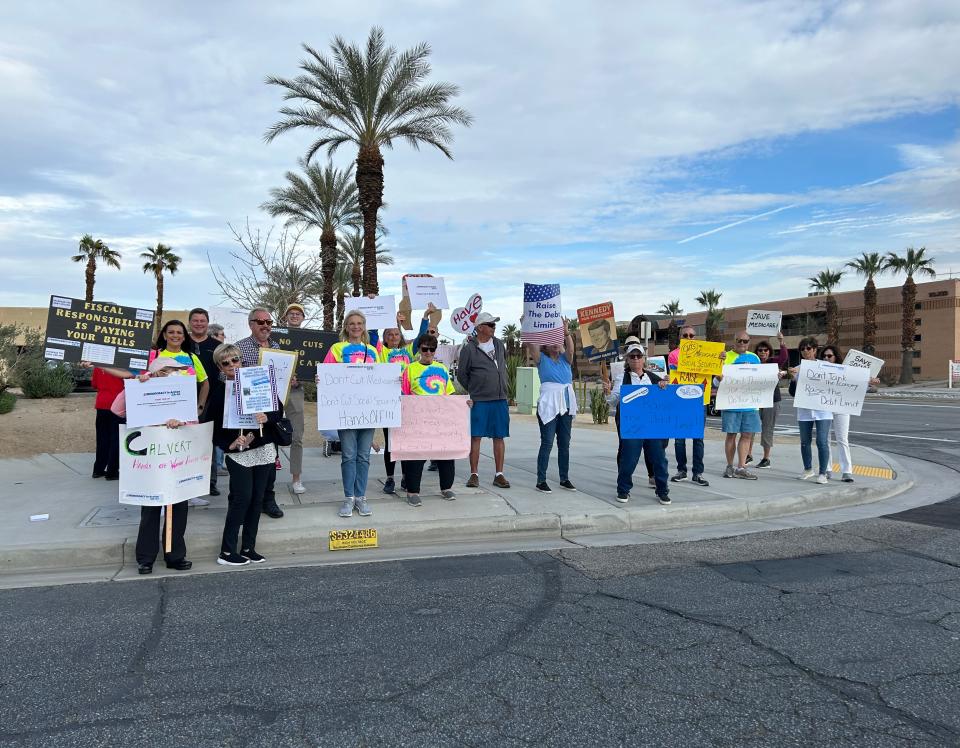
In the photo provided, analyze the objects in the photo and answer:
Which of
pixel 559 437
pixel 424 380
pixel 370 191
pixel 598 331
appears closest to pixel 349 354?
pixel 424 380

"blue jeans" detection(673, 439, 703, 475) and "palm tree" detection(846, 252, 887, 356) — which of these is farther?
"palm tree" detection(846, 252, 887, 356)

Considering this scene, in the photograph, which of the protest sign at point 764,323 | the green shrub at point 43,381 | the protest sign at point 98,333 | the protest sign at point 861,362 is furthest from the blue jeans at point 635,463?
the green shrub at point 43,381

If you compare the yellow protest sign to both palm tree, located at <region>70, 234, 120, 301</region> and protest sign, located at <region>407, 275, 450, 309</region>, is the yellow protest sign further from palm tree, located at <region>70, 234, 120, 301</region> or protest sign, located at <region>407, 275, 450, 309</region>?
palm tree, located at <region>70, 234, 120, 301</region>

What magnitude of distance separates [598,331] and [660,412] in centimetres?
609

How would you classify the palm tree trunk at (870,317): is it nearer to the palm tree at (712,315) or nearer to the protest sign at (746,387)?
the palm tree at (712,315)

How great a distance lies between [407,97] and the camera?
2134 centimetres

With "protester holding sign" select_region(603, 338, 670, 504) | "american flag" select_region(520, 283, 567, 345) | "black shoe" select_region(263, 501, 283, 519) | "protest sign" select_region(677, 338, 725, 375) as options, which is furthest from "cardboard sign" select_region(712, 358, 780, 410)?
"black shoe" select_region(263, 501, 283, 519)

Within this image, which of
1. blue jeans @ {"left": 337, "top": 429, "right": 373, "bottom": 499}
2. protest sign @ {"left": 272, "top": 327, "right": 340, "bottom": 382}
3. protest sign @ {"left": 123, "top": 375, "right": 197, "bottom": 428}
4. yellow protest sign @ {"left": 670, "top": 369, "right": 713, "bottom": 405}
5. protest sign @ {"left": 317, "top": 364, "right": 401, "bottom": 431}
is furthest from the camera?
yellow protest sign @ {"left": 670, "top": 369, "right": 713, "bottom": 405}

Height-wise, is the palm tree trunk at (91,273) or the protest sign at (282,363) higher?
the palm tree trunk at (91,273)

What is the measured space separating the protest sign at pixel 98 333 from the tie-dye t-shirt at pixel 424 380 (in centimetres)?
269

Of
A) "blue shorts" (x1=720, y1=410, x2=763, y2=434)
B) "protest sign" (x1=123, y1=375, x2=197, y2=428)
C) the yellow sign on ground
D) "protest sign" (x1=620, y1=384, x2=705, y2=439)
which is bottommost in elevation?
the yellow sign on ground

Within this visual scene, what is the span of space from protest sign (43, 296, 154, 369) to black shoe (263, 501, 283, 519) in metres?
2.00

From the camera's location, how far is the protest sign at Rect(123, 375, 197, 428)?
18.0 feet

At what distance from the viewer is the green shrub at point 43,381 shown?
46.6ft
